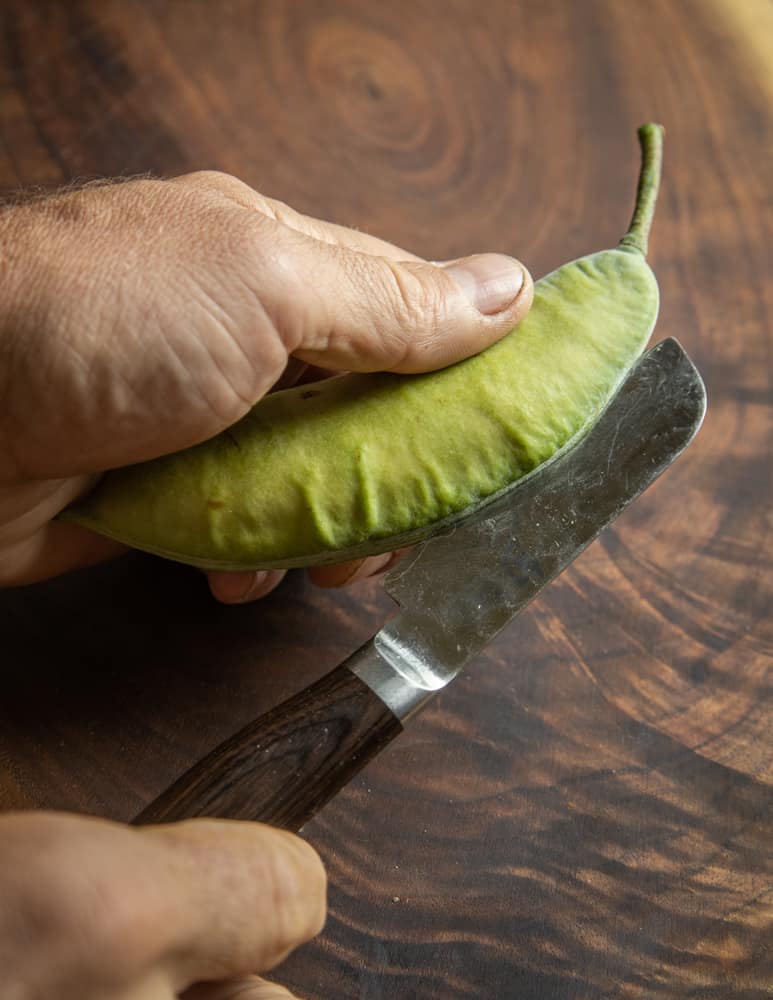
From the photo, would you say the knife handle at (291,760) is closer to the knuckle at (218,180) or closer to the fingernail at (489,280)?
the fingernail at (489,280)

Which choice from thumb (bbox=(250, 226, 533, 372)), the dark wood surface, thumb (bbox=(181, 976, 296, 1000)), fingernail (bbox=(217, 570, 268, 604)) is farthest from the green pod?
thumb (bbox=(181, 976, 296, 1000))

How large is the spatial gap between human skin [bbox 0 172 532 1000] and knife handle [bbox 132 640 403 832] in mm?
142

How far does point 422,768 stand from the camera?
4.26 feet

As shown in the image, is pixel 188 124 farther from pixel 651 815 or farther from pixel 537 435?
pixel 651 815

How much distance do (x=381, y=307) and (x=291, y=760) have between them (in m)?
0.53

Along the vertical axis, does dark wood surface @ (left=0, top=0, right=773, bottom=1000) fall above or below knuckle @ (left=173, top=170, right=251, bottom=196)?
below

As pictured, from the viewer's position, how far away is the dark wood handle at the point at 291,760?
1.01 metres

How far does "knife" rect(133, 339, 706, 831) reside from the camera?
1.03 m

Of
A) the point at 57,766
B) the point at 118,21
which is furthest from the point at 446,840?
the point at 118,21

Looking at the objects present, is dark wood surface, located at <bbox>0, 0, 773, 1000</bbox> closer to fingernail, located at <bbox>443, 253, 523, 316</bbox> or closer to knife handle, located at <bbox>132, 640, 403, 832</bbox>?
knife handle, located at <bbox>132, 640, 403, 832</bbox>

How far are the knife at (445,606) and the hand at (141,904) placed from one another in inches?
6.2

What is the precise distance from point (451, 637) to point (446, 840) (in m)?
0.29

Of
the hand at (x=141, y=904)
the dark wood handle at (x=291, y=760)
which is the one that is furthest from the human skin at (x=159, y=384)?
the dark wood handle at (x=291, y=760)

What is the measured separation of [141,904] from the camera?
724 mm
